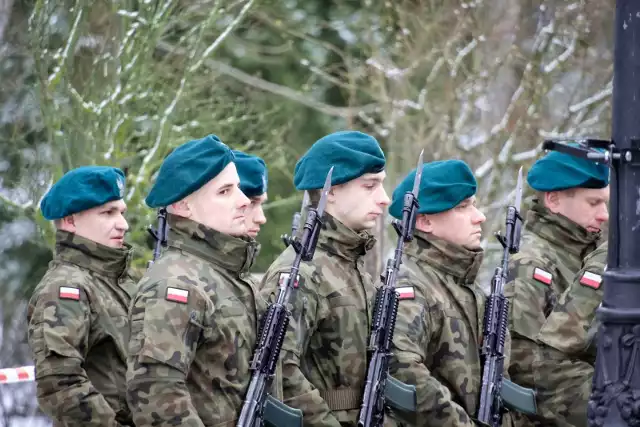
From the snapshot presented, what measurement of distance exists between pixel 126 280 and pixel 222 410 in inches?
80.5

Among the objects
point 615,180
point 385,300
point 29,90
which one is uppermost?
point 615,180

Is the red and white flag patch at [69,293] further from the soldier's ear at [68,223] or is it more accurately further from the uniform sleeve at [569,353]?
the uniform sleeve at [569,353]

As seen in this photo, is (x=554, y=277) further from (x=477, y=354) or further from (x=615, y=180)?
(x=615, y=180)

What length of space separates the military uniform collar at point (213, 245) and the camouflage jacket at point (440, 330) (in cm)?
112

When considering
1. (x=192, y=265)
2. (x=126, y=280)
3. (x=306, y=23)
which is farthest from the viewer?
(x=306, y=23)

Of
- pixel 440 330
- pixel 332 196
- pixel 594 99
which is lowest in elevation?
pixel 594 99

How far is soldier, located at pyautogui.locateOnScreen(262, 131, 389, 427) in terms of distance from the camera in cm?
668

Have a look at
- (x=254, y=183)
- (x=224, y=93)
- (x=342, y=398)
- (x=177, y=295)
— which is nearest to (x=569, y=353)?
(x=342, y=398)

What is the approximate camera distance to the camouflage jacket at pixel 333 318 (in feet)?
22.5

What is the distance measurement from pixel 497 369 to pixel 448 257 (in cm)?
58

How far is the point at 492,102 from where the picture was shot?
650 inches

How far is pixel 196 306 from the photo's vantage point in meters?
6.07

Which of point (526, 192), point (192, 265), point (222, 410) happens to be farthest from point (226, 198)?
point (526, 192)

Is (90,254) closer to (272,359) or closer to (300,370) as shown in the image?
(300,370)
